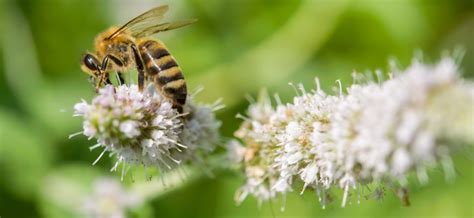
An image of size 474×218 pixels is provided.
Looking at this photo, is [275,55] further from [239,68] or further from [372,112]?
[372,112]

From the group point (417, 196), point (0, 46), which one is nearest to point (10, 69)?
point (0, 46)

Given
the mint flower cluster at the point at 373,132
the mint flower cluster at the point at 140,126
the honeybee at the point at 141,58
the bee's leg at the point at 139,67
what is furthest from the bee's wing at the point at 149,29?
the mint flower cluster at the point at 373,132

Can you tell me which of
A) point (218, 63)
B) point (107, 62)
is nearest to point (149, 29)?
point (107, 62)

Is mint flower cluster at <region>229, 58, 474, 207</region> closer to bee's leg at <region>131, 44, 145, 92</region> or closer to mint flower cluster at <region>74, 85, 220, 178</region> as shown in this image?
mint flower cluster at <region>74, 85, 220, 178</region>

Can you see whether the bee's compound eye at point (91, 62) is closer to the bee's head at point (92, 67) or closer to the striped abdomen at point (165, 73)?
the bee's head at point (92, 67)

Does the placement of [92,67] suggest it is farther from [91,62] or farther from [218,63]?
[218,63]

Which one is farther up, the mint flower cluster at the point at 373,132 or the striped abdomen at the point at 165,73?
the striped abdomen at the point at 165,73
